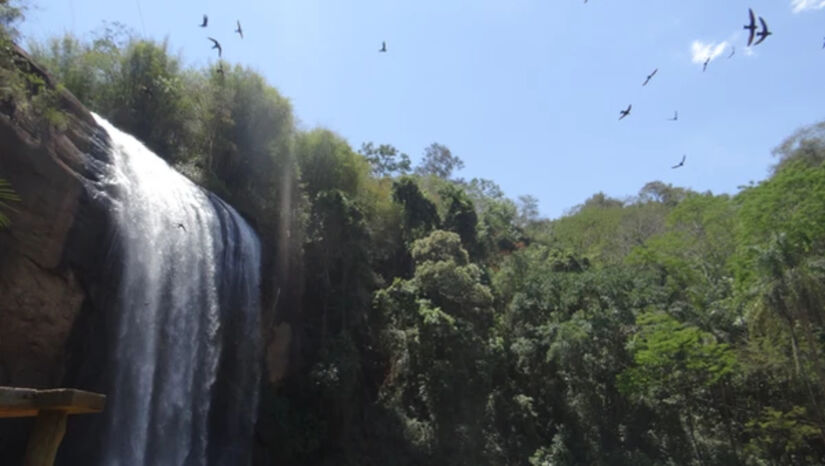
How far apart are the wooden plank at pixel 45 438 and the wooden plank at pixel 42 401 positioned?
0.09 meters

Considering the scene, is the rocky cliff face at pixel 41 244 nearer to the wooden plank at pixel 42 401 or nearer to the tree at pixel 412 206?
the wooden plank at pixel 42 401

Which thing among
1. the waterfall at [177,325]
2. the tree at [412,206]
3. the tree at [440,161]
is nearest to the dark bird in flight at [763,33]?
the waterfall at [177,325]

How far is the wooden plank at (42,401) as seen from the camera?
4.19 meters

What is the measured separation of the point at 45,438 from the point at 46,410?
21 cm

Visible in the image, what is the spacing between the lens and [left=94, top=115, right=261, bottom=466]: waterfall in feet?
34.8

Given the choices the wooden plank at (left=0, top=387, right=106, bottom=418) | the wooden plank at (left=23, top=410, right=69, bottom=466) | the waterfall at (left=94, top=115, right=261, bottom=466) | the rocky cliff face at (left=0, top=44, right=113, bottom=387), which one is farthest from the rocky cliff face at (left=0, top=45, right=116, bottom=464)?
the wooden plank at (left=0, top=387, right=106, bottom=418)

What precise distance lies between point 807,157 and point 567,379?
14.8m

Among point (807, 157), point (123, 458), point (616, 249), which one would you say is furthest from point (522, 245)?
point (123, 458)

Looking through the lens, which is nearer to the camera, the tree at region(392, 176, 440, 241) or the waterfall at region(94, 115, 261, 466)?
the waterfall at region(94, 115, 261, 466)

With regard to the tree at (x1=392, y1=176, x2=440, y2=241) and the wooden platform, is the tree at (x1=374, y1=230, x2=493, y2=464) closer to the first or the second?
the tree at (x1=392, y1=176, x2=440, y2=241)

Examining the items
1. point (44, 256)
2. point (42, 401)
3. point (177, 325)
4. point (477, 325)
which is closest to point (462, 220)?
point (477, 325)

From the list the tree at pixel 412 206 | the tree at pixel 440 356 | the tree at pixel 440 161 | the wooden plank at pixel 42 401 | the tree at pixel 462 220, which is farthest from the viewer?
the tree at pixel 440 161

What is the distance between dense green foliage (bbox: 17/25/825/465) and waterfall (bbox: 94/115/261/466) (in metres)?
1.36

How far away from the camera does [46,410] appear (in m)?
4.58
